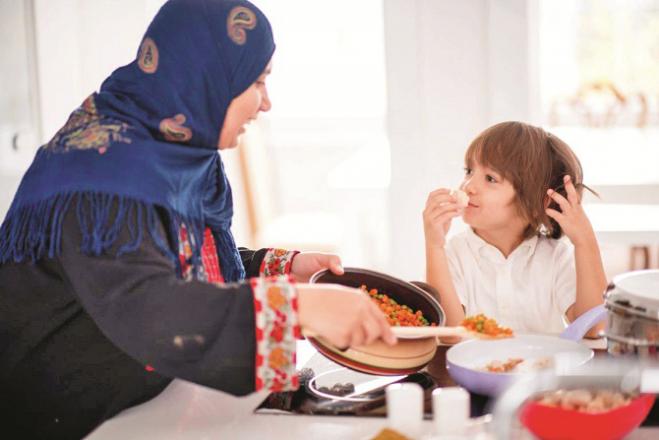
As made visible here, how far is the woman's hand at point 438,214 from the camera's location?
1.93m

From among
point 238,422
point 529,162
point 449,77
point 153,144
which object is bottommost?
point 238,422

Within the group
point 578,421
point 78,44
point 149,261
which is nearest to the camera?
point 578,421

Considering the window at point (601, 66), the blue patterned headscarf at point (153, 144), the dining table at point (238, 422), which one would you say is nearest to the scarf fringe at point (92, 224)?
the blue patterned headscarf at point (153, 144)

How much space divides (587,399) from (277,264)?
2.53 ft

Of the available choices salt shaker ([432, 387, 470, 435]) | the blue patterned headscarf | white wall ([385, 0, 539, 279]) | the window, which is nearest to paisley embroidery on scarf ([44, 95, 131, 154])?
the blue patterned headscarf

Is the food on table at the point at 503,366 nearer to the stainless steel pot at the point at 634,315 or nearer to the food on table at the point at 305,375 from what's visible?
the stainless steel pot at the point at 634,315

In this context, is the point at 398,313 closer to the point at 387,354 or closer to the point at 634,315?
the point at 387,354

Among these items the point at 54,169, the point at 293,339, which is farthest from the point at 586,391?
the point at 54,169

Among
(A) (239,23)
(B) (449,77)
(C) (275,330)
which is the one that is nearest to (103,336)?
(C) (275,330)

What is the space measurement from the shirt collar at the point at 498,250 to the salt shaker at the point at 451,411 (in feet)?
3.10

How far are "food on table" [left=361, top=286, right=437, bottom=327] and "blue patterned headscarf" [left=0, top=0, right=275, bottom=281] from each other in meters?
0.36

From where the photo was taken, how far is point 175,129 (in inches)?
52.3

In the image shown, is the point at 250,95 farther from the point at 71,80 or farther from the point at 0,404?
the point at 71,80

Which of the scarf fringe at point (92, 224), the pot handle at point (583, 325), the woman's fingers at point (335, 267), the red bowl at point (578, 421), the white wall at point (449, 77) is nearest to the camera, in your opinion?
the red bowl at point (578, 421)
